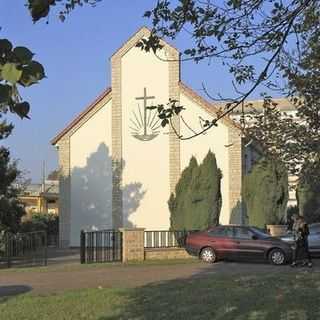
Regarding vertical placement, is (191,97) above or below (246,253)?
above

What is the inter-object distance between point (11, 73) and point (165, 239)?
26.7 meters

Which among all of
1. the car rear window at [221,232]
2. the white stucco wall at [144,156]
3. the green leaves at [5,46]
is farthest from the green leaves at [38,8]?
the white stucco wall at [144,156]

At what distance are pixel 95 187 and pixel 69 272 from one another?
61.2ft

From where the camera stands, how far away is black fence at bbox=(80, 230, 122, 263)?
1025 inches

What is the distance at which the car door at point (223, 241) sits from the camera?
85.6 ft

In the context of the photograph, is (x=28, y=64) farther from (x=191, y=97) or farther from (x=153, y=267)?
(x=191, y=97)

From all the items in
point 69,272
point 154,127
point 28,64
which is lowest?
point 69,272

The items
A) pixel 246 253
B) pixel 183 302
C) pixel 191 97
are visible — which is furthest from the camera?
pixel 191 97

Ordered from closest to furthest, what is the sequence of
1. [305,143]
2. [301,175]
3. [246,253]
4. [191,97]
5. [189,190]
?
1. [305,143]
2. [301,175]
3. [246,253]
4. [189,190]
5. [191,97]

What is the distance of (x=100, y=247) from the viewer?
2619 cm

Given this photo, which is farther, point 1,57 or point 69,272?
point 69,272

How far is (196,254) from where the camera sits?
27141 millimetres

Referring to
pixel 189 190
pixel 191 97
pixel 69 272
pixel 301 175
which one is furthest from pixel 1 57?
pixel 191 97

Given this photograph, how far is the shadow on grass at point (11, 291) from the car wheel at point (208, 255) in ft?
34.7
